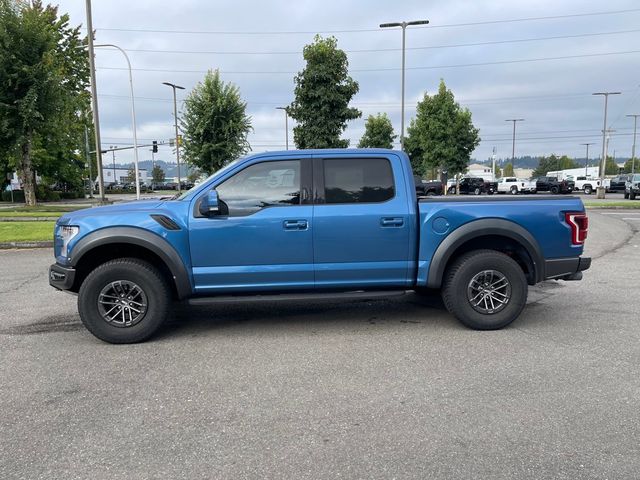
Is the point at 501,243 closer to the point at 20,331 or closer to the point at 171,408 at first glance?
the point at 171,408

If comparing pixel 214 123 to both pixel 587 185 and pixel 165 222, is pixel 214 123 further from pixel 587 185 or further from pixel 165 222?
pixel 587 185

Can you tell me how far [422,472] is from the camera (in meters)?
2.79

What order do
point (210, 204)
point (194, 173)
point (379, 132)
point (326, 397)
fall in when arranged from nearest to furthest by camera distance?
point (326, 397)
point (210, 204)
point (194, 173)
point (379, 132)

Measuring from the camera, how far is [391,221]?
16.7 ft

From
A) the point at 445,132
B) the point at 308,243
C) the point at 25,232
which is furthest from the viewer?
the point at 445,132

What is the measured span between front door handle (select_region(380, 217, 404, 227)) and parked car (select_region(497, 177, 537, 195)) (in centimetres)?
4732

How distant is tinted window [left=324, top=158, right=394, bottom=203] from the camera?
204 inches

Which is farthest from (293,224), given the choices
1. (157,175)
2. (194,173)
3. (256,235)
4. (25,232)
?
(157,175)

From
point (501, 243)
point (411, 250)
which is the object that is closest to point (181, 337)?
point (411, 250)

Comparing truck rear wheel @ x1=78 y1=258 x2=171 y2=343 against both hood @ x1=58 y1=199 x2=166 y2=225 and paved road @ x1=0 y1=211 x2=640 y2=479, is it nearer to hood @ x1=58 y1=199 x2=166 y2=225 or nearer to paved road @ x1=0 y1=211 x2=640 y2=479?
paved road @ x1=0 y1=211 x2=640 y2=479

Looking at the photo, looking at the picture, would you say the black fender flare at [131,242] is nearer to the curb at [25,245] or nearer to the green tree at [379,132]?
the curb at [25,245]

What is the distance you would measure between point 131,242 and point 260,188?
1.37m

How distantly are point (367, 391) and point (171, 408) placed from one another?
4.82 ft

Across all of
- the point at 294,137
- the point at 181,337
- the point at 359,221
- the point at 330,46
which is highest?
the point at 330,46
